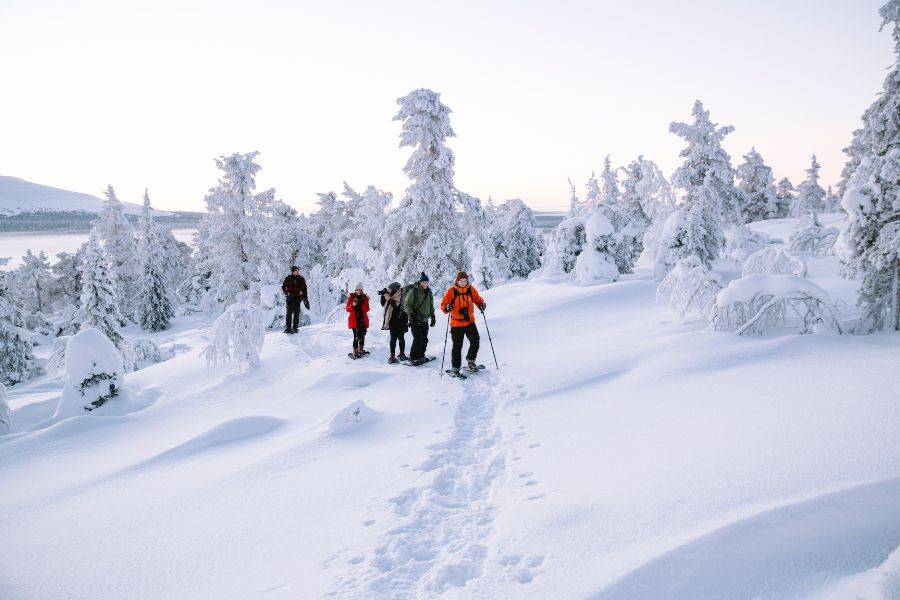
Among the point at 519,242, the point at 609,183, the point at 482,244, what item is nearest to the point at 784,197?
the point at 609,183

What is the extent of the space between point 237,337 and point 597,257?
42.0 feet

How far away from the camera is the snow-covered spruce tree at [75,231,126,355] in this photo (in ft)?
86.1

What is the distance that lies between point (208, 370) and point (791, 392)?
11209mm

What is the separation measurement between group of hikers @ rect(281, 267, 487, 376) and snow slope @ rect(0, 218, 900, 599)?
0.96 m

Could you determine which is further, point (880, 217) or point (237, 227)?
point (237, 227)

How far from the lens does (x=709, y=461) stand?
4.32m

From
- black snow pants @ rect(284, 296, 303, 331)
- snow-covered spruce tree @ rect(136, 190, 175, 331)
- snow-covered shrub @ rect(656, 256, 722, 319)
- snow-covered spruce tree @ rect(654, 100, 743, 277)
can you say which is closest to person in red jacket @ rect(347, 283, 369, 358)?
black snow pants @ rect(284, 296, 303, 331)

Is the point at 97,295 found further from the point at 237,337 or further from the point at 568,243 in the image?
the point at 568,243

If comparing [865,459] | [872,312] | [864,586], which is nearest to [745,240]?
[872,312]

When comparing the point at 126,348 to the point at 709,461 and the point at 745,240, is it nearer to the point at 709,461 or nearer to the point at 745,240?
the point at 709,461

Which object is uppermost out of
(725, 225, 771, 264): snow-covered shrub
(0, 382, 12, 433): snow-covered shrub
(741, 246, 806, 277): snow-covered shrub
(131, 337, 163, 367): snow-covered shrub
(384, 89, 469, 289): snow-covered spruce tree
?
(384, 89, 469, 289): snow-covered spruce tree

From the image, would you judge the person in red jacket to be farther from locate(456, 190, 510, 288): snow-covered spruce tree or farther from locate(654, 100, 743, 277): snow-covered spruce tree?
locate(654, 100, 743, 277): snow-covered spruce tree

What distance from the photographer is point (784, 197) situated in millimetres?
60531

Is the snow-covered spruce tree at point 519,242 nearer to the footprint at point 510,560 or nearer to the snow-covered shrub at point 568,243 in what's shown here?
the snow-covered shrub at point 568,243
